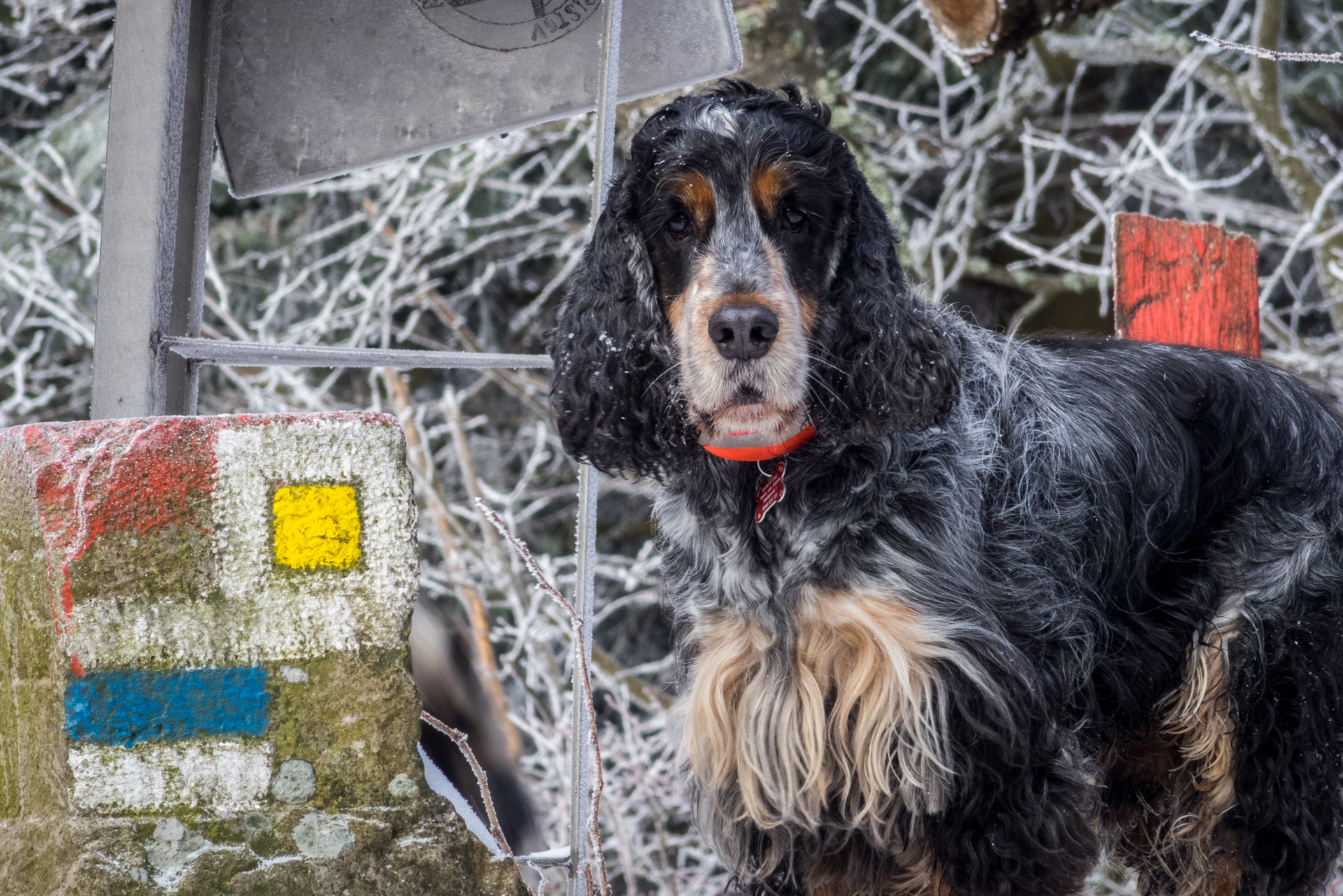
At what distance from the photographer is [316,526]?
2.00 metres

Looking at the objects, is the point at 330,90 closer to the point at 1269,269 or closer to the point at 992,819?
the point at 992,819

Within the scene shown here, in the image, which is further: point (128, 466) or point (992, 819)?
point (992, 819)

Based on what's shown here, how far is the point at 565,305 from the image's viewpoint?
2.89 metres

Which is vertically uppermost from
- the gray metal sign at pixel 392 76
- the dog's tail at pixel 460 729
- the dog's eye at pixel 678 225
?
the gray metal sign at pixel 392 76

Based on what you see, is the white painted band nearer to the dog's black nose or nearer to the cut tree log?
the dog's black nose

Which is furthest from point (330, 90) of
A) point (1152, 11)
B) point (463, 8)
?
point (1152, 11)

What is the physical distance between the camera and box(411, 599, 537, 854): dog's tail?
3.52 m

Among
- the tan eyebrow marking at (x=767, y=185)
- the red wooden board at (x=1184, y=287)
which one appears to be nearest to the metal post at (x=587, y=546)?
the tan eyebrow marking at (x=767, y=185)

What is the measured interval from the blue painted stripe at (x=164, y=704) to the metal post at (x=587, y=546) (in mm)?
727

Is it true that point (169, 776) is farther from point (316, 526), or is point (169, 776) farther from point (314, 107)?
point (314, 107)

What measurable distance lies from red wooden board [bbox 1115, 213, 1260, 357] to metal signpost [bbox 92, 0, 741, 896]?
153 cm

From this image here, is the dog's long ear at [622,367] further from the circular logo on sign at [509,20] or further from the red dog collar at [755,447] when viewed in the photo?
the circular logo on sign at [509,20]

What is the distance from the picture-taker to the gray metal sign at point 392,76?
113 inches

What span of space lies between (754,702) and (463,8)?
171cm
